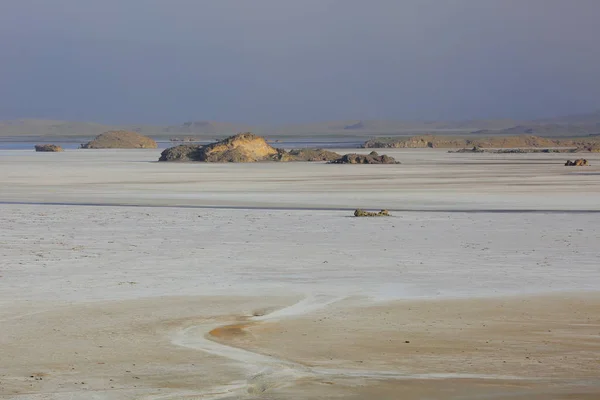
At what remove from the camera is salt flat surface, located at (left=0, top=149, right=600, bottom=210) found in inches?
978

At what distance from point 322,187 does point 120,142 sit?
189 feet

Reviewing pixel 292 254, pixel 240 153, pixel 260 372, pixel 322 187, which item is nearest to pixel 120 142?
pixel 240 153

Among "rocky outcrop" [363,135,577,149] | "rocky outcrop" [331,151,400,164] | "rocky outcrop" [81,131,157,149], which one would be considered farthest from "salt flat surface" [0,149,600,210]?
"rocky outcrop" [363,135,577,149]

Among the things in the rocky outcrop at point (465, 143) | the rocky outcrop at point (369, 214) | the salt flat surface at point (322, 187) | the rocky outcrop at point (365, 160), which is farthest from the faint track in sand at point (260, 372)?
the rocky outcrop at point (465, 143)

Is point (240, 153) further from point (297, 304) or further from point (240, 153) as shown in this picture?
point (297, 304)

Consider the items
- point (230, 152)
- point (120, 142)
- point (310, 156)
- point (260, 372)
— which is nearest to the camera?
point (260, 372)

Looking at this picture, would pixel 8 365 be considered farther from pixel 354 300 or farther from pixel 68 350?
pixel 354 300

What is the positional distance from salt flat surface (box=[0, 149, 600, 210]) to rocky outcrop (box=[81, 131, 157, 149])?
41.4 metres

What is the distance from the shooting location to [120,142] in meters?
86.8

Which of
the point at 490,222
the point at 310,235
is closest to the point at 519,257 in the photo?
the point at 310,235

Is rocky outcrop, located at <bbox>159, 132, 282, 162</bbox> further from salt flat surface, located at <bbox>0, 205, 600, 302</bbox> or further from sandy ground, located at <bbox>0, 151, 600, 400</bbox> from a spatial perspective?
salt flat surface, located at <bbox>0, 205, 600, 302</bbox>

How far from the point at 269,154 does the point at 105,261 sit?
142 ft

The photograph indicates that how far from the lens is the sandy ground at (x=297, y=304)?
25.9ft

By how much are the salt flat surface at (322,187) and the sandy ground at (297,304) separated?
7.32 feet
